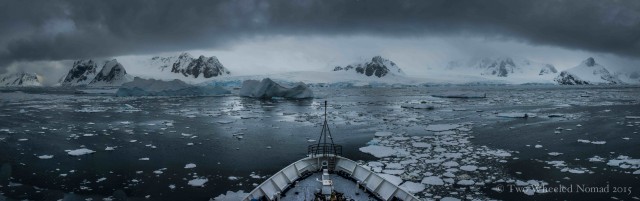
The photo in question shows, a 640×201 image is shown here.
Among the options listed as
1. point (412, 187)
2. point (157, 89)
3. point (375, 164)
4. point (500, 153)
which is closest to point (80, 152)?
point (375, 164)

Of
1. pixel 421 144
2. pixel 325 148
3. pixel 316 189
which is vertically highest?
pixel 316 189

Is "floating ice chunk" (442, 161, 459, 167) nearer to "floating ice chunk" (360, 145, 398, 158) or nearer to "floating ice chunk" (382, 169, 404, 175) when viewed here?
"floating ice chunk" (382, 169, 404, 175)

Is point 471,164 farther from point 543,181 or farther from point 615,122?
point 615,122

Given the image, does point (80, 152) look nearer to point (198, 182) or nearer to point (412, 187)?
point (198, 182)

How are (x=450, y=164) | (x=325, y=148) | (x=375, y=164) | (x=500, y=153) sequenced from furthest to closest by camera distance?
(x=325, y=148), (x=500, y=153), (x=375, y=164), (x=450, y=164)

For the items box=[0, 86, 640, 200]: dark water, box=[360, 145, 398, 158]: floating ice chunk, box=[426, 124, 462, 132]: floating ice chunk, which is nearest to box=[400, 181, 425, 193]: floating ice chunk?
box=[0, 86, 640, 200]: dark water

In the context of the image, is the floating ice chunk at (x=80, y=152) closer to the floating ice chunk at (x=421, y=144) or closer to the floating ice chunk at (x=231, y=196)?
the floating ice chunk at (x=231, y=196)

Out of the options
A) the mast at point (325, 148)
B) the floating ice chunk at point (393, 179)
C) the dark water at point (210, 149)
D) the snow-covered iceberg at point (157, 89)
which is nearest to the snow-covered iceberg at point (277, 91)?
the snow-covered iceberg at point (157, 89)
